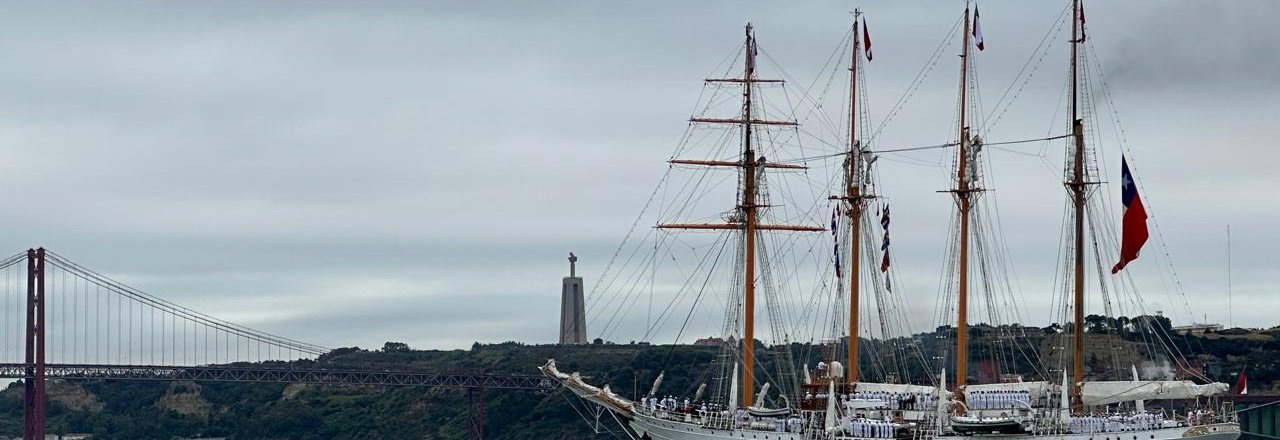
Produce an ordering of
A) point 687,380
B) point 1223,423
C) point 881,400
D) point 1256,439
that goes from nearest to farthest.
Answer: point 1223,423
point 881,400
point 1256,439
point 687,380

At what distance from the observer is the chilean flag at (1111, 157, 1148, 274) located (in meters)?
93.0

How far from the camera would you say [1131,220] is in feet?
306

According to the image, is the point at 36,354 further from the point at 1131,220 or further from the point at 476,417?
the point at 1131,220

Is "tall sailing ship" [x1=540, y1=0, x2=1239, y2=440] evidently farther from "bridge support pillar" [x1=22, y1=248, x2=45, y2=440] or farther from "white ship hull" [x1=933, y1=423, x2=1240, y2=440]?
"bridge support pillar" [x1=22, y1=248, x2=45, y2=440]

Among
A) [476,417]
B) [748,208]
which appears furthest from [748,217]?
[476,417]

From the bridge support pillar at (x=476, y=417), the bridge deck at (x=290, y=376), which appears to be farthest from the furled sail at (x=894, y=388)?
the bridge deck at (x=290, y=376)

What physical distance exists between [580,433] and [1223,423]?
297ft

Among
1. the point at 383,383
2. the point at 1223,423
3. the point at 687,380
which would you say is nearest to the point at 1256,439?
the point at 1223,423

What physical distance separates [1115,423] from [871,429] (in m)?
10.4

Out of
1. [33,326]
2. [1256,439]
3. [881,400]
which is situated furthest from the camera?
[33,326]

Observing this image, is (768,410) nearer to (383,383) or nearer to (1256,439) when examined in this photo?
(1256,439)

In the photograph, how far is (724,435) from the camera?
105 m

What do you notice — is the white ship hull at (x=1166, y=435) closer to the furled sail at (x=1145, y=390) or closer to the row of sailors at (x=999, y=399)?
the furled sail at (x=1145, y=390)

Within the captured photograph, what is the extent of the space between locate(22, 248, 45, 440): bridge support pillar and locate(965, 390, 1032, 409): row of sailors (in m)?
98.2
